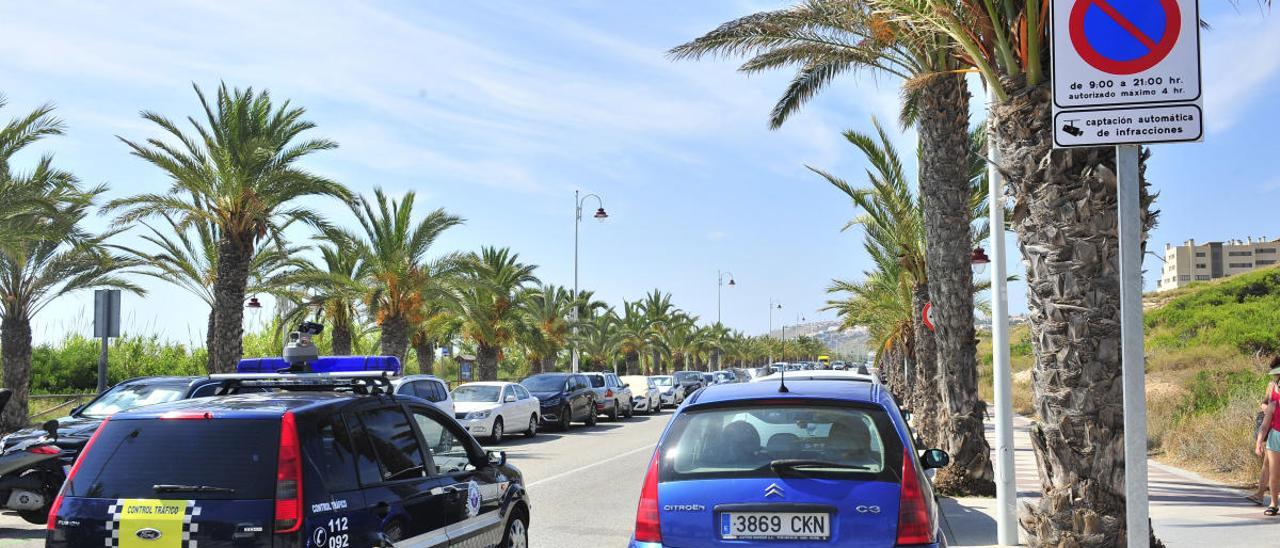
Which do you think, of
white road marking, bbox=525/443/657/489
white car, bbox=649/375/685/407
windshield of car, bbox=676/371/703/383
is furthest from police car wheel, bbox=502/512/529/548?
windshield of car, bbox=676/371/703/383

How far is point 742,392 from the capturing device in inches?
237

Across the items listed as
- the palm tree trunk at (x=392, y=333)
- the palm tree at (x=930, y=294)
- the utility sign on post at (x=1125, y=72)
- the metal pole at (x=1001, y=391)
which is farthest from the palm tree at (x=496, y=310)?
the utility sign on post at (x=1125, y=72)

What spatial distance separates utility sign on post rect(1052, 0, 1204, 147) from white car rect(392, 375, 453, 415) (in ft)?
51.0

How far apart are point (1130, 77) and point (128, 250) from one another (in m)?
25.6

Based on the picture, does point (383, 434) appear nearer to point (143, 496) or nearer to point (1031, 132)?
point (143, 496)

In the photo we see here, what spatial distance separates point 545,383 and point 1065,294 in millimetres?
22697

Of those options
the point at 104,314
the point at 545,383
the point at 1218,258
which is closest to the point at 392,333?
the point at 545,383

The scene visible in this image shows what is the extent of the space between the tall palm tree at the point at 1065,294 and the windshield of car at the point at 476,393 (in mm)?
17966

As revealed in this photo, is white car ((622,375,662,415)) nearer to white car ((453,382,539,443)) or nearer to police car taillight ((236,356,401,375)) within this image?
white car ((453,382,539,443))

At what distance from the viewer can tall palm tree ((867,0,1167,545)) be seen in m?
6.28

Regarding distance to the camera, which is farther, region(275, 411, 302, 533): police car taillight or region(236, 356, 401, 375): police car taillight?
region(236, 356, 401, 375): police car taillight

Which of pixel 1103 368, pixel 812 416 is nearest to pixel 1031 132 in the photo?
pixel 1103 368

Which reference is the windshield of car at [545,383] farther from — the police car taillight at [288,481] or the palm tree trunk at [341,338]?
the police car taillight at [288,481]

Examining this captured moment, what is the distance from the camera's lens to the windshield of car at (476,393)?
23609 mm
